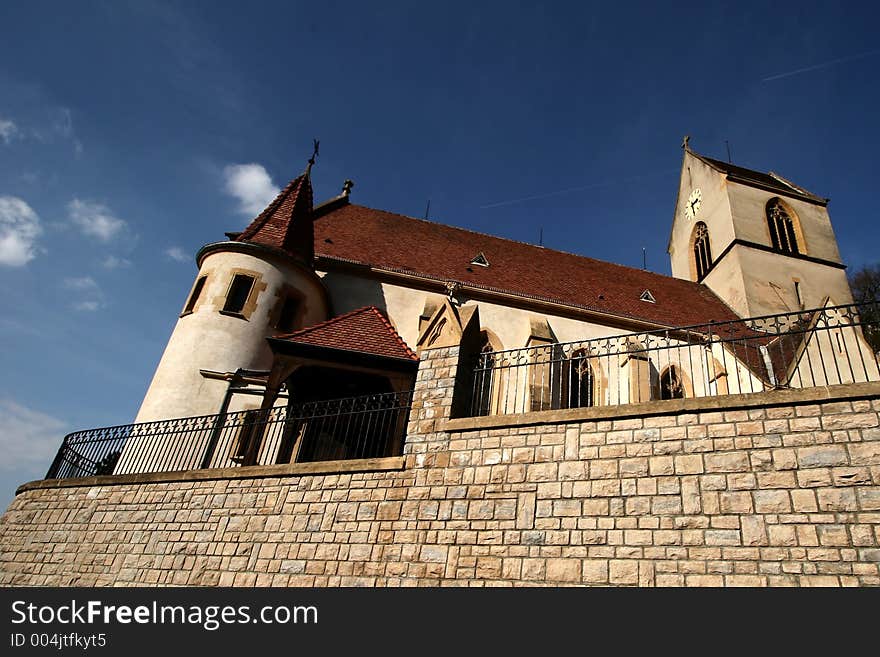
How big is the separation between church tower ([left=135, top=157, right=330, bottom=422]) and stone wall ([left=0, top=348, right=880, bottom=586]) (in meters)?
3.34

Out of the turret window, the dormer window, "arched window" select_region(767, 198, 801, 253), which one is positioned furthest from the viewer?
"arched window" select_region(767, 198, 801, 253)

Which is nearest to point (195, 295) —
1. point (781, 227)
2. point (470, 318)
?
point (470, 318)

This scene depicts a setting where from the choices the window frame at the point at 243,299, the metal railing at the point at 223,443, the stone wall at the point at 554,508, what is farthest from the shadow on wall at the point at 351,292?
the stone wall at the point at 554,508

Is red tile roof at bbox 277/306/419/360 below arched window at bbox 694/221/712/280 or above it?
below

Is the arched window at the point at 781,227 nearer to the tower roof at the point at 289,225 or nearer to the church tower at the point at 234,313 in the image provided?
the tower roof at the point at 289,225

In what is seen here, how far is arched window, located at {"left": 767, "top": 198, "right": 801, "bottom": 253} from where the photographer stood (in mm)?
24125

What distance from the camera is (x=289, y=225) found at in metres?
15.0

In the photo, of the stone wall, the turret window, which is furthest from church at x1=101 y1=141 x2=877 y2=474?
the stone wall

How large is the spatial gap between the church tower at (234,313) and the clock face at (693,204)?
19128mm

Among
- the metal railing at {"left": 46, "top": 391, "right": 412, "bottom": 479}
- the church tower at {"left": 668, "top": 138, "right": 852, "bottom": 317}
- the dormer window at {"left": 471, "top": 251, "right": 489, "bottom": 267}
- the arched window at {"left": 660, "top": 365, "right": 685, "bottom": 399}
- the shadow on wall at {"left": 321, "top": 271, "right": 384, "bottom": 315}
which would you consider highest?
the church tower at {"left": 668, "top": 138, "right": 852, "bottom": 317}

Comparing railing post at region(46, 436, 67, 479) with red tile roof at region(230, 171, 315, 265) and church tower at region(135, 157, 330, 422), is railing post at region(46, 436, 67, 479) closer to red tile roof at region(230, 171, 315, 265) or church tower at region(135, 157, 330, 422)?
church tower at region(135, 157, 330, 422)

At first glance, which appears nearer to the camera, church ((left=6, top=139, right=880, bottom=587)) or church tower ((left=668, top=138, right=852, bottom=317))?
church ((left=6, top=139, right=880, bottom=587))

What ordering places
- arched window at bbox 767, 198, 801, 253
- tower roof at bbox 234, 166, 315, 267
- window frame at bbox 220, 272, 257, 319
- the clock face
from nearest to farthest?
window frame at bbox 220, 272, 257, 319 < tower roof at bbox 234, 166, 315, 267 < arched window at bbox 767, 198, 801, 253 < the clock face
